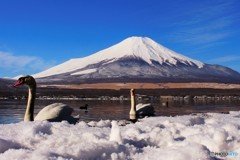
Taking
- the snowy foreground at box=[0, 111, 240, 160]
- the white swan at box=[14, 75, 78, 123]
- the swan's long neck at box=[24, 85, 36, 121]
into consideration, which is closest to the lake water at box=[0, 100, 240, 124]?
the white swan at box=[14, 75, 78, 123]

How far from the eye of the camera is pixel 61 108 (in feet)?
59.0

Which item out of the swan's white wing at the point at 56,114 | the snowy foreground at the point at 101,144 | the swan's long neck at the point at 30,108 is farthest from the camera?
the swan's white wing at the point at 56,114

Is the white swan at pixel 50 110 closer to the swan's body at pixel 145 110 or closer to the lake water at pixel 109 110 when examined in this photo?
the lake water at pixel 109 110

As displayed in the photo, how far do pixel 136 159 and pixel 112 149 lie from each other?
436 mm

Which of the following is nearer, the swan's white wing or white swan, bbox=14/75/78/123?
white swan, bbox=14/75/78/123

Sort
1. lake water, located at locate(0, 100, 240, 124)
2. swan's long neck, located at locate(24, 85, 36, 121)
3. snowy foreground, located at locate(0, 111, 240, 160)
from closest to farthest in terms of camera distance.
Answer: snowy foreground, located at locate(0, 111, 240, 160)
swan's long neck, located at locate(24, 85, 36, 121)
lake water, located at locate(0, 100, 240, 124)

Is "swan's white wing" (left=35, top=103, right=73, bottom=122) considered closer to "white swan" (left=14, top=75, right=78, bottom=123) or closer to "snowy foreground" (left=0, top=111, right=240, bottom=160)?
"white swan" (left=14, top=75, right=78, bottom=123)

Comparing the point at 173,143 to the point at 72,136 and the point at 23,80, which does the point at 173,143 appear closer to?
the point at 72,136

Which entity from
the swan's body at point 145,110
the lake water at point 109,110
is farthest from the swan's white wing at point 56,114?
the swan's body at point 145,110

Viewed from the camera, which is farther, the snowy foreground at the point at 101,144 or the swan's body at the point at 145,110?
the swan's body at the point at 145,110

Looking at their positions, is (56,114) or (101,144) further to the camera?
(56,114)

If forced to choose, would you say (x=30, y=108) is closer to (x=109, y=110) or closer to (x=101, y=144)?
(x=101, y=144)

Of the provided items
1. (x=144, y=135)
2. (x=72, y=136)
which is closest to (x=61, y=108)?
(x=144, y=135)

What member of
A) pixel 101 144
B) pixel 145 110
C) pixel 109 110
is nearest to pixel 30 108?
pixel 101 144
